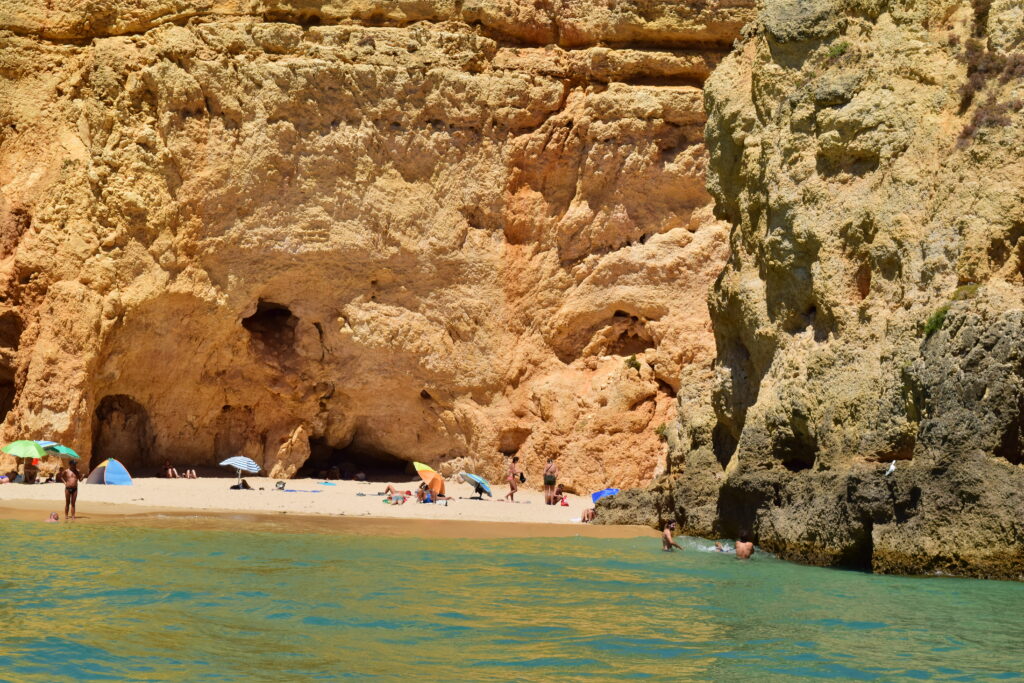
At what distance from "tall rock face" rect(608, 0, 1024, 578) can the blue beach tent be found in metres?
10.1

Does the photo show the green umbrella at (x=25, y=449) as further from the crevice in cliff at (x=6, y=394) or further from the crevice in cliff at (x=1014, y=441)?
the crevice in cliff at (x=1014, y=441)

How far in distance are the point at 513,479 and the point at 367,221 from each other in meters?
5.71

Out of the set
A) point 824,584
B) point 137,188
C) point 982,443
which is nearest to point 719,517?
point 824,584

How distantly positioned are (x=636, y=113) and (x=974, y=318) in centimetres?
1316

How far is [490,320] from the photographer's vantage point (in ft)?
77.4

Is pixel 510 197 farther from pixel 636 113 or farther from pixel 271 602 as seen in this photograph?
pixel 271 602

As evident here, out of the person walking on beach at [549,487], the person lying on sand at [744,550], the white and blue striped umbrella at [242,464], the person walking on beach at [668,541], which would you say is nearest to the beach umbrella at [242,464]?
the white and blue striped umbrella at [242,464]

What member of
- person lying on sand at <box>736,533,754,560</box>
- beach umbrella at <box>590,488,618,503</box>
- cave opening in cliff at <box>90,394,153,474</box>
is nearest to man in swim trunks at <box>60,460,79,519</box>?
cave opening in cliff at <box>90,394,153,474</box>

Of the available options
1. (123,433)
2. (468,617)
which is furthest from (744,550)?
(123,433)

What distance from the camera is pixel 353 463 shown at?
25406 mm

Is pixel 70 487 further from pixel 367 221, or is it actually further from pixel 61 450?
pixel 367 221

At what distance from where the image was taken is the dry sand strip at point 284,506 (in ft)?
55.3

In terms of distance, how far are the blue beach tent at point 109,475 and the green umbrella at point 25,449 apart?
109cm

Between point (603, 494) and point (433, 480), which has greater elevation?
point (433, 480)
